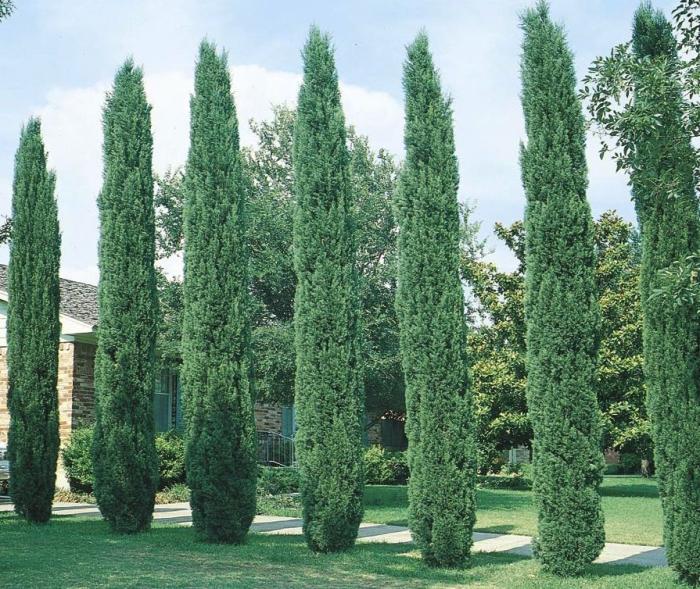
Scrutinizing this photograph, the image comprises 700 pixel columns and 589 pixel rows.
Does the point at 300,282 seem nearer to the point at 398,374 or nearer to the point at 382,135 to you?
the point at 398,374

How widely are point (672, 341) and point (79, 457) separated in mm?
13993

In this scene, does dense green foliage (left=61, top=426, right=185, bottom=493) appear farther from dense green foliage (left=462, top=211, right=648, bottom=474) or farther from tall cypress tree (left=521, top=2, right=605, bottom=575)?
tall cypress tree (left=521, top=2, right=605, bottom=575)

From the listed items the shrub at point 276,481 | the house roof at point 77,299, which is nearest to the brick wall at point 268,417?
the shrub at point 276,481

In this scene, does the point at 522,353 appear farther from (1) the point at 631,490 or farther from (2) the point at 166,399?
(2) the point at 166,399

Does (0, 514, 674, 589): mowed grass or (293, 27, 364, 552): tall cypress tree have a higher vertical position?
(293, 27, 364, 552): tall cypress tree

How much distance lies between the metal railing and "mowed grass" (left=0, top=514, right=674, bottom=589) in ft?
39.5

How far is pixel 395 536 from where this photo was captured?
1339cm

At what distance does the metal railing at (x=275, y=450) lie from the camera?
24125 mm

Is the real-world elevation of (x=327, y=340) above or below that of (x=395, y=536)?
above

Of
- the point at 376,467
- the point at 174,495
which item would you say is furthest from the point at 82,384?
the point at 376,467

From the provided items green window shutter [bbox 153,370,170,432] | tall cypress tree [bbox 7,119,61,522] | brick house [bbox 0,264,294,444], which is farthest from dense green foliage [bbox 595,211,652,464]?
tall cypress tree [bbox 7,119,61,522]

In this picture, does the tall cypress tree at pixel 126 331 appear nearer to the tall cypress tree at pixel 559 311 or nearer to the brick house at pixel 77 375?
the brick house at pixel 77 375

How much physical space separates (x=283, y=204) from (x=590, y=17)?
593 inches

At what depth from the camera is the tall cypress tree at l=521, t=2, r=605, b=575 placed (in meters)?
9.16
